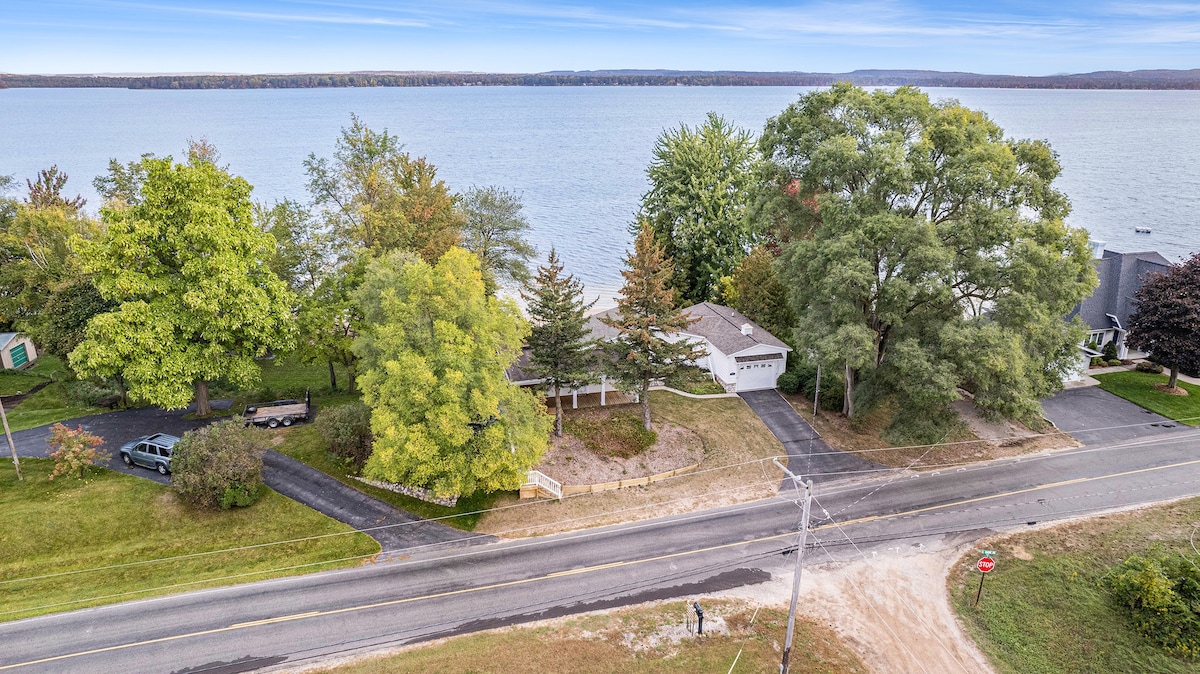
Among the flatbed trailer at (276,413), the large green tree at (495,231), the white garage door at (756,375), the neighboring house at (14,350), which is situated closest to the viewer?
the flatbed trailer at (276,413)

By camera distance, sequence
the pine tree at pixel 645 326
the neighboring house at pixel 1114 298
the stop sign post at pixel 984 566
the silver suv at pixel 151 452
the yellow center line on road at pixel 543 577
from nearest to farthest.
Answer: the yellow center line on road at pixel 543 577 < the stop sign post at pixel 984 566 < the silver suv at pixel 151 452 < the pine tree at pixel 645 326 < the neighboring house at pixel 1114 298

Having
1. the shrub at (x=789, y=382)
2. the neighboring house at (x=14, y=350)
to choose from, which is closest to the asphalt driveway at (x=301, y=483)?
the neighboring house at (x=14, y=350)

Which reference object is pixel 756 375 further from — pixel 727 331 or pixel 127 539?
pixel 127 539

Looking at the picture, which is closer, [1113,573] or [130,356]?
[1113,573]

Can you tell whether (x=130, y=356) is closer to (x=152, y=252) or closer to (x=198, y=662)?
(x=152, y=252)

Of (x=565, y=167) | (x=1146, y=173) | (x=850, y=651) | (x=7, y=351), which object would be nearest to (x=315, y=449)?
(x=850, y=651)

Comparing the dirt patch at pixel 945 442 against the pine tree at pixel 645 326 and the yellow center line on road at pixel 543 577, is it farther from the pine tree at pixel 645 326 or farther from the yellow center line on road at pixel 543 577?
the pine tree at pixel 645 326
